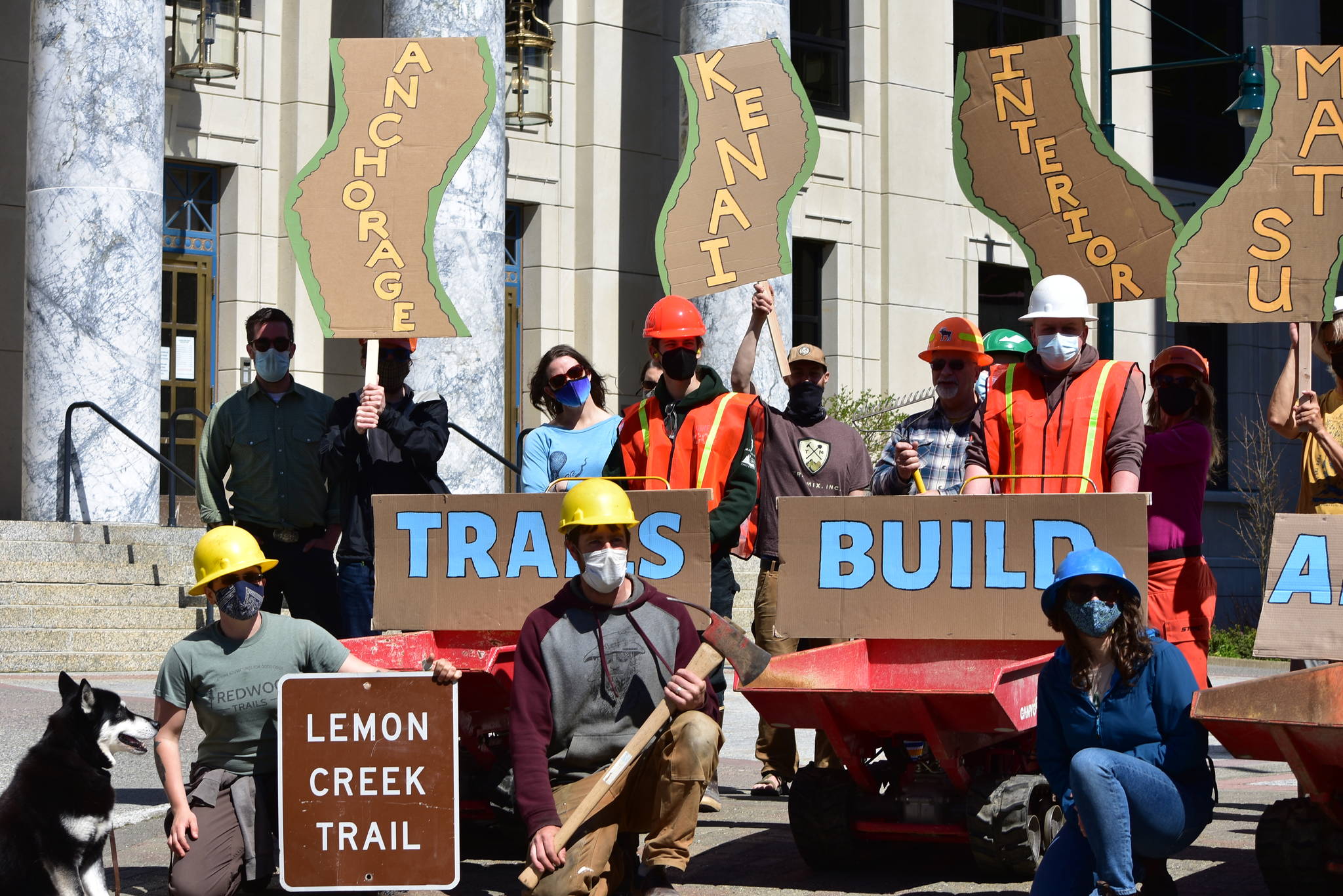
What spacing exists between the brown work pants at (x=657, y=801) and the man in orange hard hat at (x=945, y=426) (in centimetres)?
204

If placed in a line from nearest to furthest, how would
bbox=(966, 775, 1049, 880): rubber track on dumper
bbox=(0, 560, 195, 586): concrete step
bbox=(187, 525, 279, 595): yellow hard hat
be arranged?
1. bbox=(187, 525, 279, 595): yellow hard hat
2. bbox=(966, 775, 1049, 880): rubber track on dumper
3. bbox=(0, 560, 195, 586): concrete step

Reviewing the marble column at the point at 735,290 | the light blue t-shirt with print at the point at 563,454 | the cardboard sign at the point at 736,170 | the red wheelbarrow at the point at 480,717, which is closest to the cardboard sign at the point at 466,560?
the red wheelbarrow at the point at 480,717

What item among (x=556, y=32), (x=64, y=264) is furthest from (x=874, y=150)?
(x=64, y=264)

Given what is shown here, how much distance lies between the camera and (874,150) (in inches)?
931

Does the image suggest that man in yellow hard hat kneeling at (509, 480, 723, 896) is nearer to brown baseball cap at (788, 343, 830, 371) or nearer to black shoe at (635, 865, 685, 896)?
black shoe at (635, 865, 685, 896)

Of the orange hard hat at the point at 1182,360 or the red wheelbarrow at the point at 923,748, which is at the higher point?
the orange hard hat at the point at 1182,360

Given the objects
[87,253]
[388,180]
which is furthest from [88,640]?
[388,180]

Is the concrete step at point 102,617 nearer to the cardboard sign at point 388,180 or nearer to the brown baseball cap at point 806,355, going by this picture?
the cardboard sign at point 388,180

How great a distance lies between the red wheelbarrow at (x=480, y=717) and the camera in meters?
7.13

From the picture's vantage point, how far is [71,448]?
50.1 ft

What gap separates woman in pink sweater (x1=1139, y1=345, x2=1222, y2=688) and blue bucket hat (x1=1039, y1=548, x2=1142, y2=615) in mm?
1464

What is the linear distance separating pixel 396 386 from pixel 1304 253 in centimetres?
385

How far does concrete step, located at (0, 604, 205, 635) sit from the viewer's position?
13602 mm

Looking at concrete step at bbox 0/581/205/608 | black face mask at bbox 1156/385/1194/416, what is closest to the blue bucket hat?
black face mask at bbox 1156/385/1194/416
